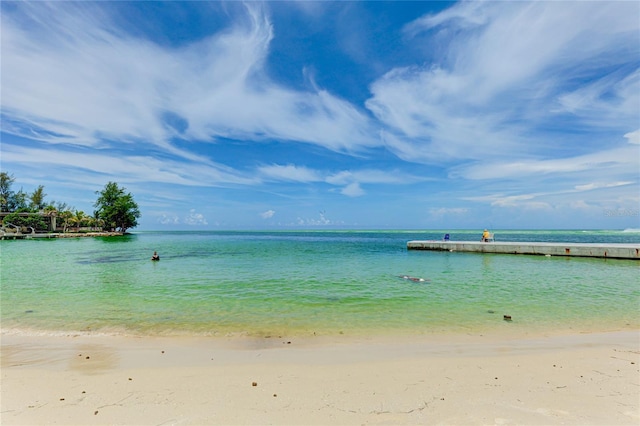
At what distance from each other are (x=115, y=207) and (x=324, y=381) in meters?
109

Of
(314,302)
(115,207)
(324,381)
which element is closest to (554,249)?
(314,302)

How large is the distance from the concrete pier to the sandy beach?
27617mm

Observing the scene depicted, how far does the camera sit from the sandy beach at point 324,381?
4.23 meters

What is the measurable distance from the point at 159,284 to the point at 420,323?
45.3ft

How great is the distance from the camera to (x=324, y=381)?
5.38 metres

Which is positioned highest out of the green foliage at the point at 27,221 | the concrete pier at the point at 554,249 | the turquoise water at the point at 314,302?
the green foliage at the point at 27,221

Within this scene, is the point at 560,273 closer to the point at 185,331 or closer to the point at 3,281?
the point at 185,331

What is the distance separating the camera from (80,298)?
13266 mm

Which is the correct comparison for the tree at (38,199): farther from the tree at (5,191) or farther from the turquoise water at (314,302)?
the turquoise water at (314,302)

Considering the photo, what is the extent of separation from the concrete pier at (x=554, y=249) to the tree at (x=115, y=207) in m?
94.8

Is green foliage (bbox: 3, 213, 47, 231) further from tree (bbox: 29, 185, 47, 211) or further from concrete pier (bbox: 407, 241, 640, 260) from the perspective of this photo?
concrete pier (bbox: 407, 241, 640, 260)

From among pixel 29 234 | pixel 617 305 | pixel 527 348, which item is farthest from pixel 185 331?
pixel 29 234

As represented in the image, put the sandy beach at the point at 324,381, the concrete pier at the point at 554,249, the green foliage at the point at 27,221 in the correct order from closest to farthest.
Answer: the sandy beach at the point at 324,381
the concrete pier at the point at 554,249
the green foliage at the point at 27,221

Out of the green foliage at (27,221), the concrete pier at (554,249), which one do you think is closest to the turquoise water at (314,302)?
the concrete pier at (554,249)
